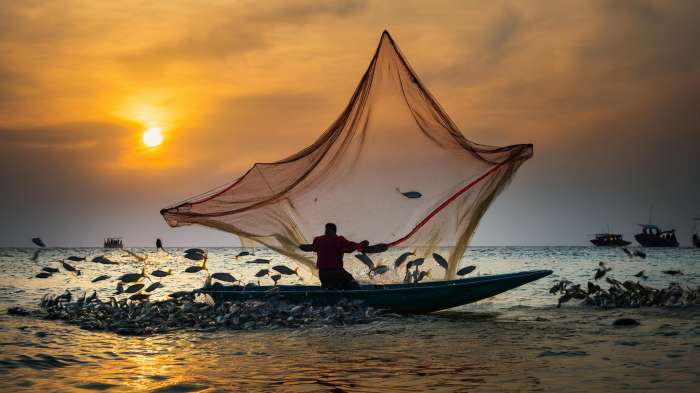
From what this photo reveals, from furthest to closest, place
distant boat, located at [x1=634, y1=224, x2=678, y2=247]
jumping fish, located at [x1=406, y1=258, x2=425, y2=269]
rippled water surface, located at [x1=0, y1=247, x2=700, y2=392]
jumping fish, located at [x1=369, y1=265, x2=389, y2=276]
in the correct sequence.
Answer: distant boat, located at [x1=634, y1=224, x2=678, y2=247]
jumping fish, located at [x1=369, y1=265, x2=389, y2=276]
jumping fish, located at [x1=406, y1=258, x2=425, y2=269]
rippled water surface, located at [x1=0, y1=247, x2=700, y2=392]

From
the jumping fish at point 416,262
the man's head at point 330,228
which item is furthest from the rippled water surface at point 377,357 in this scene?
the man's head at point 330,228

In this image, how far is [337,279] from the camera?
15562mm

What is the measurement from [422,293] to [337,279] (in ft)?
6.50

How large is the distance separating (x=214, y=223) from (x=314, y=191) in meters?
2.23

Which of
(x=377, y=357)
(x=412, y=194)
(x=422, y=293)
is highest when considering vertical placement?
(x=412, y=194)

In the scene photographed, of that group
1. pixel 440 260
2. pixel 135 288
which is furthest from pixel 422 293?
pixel 135 288

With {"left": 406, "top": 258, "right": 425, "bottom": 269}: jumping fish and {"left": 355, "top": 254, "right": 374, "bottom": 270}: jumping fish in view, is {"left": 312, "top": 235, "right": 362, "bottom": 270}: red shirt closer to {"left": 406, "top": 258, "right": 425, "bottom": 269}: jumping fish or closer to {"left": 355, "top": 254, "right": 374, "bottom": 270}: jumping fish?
{"left": 355, "top": 254, "right": 374, "bottom": 270}: jumping fish

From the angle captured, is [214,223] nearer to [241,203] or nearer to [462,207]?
[241,203]

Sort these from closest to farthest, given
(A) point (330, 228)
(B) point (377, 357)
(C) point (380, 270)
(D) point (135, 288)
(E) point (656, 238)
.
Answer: (B) point (377, 357) < (A) point (330, 228) < (C) point (380, 270) < (D) point (135, 288) < (E) point (656, 238)

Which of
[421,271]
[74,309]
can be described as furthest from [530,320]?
[74,309]

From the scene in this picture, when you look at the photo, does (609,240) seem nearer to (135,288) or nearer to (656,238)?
Answer: (656,238)

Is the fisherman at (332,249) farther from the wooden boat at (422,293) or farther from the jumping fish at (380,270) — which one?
the jumping fish at (380,270)

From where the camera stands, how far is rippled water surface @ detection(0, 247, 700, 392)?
881 cm

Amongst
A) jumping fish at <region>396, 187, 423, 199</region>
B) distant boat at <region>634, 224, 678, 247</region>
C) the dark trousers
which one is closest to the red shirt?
the dark trousers
